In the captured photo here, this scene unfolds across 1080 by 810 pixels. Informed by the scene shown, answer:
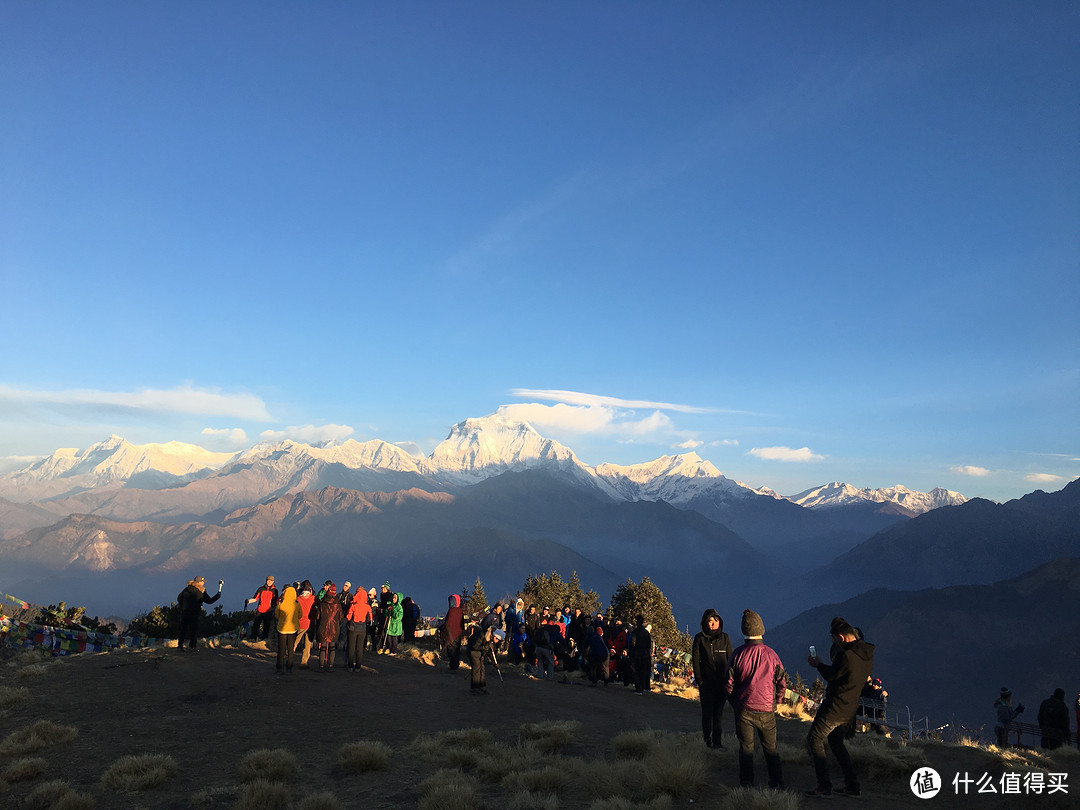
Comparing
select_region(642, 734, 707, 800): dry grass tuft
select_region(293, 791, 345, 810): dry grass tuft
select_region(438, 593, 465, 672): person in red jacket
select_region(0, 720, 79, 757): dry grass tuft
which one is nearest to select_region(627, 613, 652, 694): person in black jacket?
select_region(438, 593, 465, 672): person in red jacket

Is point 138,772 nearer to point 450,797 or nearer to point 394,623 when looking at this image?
point 450,797

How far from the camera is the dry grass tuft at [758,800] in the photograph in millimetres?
7477

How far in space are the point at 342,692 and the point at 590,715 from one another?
5449 mm

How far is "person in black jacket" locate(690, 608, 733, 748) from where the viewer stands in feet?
36.6

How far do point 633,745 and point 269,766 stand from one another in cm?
526

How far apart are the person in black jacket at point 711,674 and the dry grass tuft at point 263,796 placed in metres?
6.20

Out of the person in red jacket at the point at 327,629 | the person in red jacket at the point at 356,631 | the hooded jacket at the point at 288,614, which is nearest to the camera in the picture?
the hooded jacket at the point at 288,614

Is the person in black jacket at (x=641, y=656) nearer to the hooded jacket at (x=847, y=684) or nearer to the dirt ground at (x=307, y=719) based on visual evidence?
the dirt ground at (x=307, y=719)

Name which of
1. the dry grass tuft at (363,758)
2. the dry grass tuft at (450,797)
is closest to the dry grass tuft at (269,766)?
the dry grass tuft at (363,758)

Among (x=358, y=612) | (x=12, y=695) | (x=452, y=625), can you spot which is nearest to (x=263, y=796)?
(x=12, y=695)

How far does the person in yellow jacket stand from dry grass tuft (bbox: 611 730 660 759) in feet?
29.5

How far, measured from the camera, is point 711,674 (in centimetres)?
1130

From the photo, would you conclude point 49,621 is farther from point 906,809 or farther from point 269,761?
point 906,809

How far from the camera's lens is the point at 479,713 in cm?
1427
